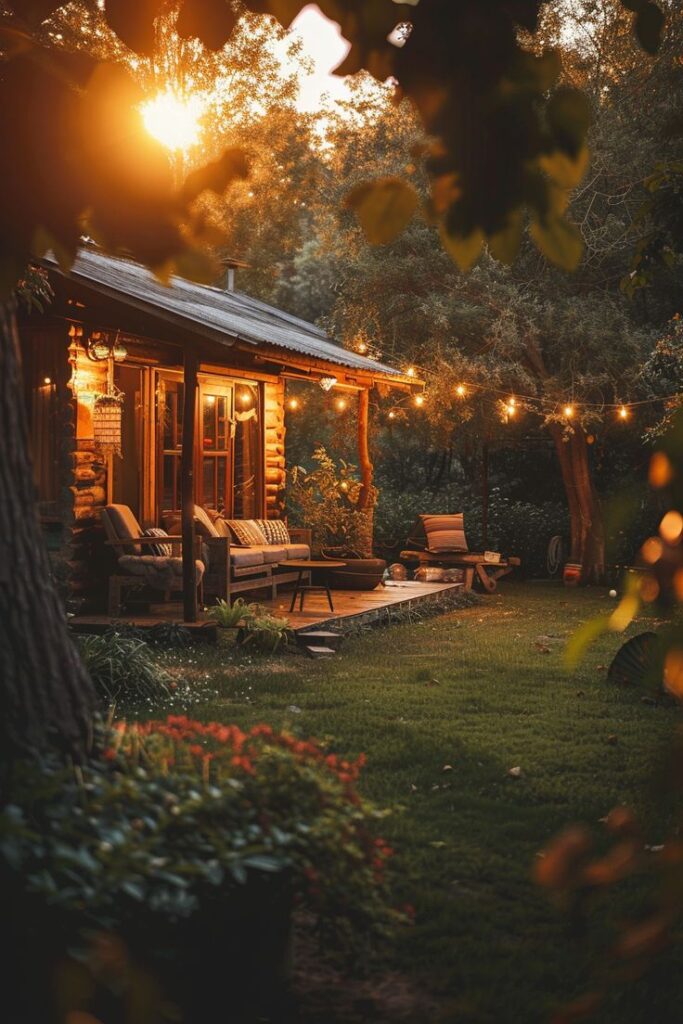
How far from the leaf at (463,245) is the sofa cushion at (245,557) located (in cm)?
1089

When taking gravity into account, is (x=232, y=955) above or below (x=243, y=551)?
below

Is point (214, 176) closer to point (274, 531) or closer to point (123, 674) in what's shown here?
point (123, 674)

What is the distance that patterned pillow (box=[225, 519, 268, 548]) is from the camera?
44.8ft

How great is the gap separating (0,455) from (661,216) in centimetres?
439

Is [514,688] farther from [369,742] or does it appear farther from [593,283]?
[593,283]

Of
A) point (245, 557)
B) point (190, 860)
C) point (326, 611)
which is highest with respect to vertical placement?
point (245, 557)

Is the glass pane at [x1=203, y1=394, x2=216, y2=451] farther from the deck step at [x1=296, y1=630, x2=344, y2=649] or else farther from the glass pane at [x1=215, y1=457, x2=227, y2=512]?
the deck step at [x1=296, y1=630, x2=344, y2=649]

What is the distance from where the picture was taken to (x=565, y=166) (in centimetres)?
135

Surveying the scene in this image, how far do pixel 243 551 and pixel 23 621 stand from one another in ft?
→ 30.4

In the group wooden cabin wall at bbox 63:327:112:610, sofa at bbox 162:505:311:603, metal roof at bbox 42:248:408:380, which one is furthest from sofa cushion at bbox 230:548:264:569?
metal roof at bbox 42:248:408:380

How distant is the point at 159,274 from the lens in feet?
4.78

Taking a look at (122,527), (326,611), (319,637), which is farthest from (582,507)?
(122,527)

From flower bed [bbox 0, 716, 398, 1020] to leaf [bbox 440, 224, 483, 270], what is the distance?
5.93ft

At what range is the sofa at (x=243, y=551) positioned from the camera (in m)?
Answer: 11.7
